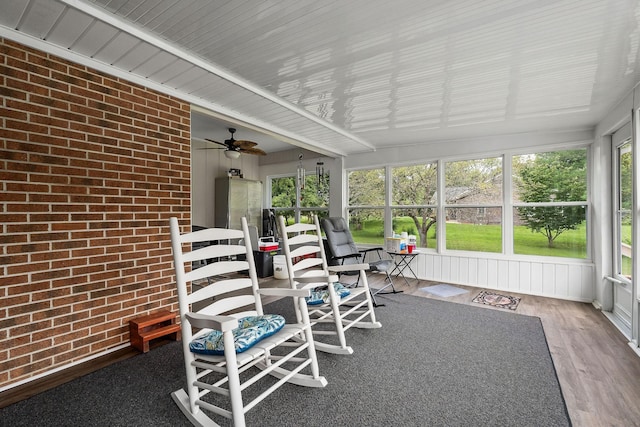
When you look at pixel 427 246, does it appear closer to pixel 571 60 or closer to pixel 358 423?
pixel 571 60

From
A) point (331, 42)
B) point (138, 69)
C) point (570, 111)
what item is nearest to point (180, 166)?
point (138, 69)

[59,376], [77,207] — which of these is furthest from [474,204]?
[59,376]

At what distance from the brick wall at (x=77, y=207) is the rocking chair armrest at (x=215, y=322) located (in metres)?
1.40

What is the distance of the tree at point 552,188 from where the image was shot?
13.9 feet

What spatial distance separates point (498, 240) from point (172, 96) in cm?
487

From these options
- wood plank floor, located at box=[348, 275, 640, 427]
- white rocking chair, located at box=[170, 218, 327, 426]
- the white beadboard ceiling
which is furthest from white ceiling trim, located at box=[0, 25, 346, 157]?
wood plank floor, located at box=[348, 275, 640, 427]

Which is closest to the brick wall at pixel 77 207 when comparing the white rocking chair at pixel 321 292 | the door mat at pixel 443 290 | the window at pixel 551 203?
the white rocking chair at pixel 321 292

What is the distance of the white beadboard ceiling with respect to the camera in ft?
6.05

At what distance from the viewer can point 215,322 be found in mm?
1479

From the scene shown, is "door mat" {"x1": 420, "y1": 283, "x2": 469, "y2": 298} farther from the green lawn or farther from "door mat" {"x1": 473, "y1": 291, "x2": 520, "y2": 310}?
the green lawn

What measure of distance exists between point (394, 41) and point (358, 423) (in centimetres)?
247

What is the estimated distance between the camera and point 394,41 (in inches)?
86.4

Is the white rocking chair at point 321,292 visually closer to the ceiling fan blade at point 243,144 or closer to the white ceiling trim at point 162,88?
the white ceiling trim at point 162,88

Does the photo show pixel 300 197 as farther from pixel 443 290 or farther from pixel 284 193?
pixel 443 290
